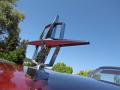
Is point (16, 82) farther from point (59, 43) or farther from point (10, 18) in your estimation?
point (10, 18)

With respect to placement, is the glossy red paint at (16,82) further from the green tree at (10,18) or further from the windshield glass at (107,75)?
the green tree at (10,18)

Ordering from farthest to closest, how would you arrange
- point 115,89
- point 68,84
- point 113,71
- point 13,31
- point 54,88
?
point 13,31 → point 113,71 → point 115,89 → point 68,84 → point 54,88

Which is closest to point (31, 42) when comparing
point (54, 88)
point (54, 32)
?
point (54, 32)

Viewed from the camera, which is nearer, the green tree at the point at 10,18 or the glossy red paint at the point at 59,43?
the glossy red paint at the point at 59,43

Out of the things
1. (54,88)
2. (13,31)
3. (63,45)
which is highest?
(13,31)

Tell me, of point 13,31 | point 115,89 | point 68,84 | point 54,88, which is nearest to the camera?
point 54,88

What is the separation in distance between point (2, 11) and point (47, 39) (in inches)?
1871

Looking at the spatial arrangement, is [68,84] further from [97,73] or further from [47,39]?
[97,73]

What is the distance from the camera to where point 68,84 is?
9.33 ft

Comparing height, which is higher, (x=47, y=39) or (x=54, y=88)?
(x=47, y=39)

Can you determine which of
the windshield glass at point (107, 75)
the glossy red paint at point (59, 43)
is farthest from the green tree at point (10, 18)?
the glossy red paint at point (59, 43)

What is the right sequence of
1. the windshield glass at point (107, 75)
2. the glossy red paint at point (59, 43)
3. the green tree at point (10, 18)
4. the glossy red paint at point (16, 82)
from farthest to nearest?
1. the green tree at point (10, 18)
2. the windshield glass at point (107, 75)
3. the glossy red paint at point (59, 43)
4. the glossy red paint at point (16, 82)

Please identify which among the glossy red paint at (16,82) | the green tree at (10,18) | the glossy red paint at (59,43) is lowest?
the glossy red paint at (16,82)

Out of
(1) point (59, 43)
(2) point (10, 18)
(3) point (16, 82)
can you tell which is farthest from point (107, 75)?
(2) point (10, 18)
